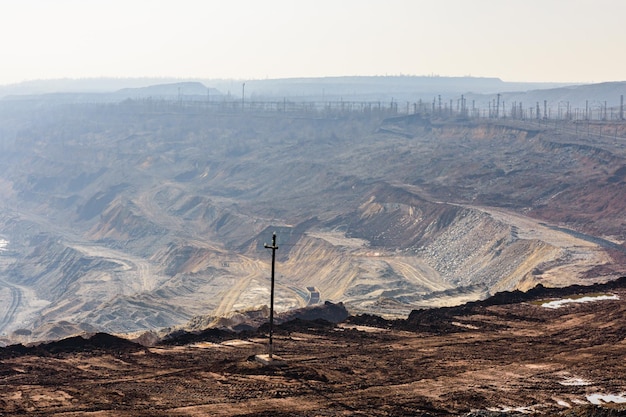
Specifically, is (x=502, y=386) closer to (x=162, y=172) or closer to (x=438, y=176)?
(x=438, y=176)

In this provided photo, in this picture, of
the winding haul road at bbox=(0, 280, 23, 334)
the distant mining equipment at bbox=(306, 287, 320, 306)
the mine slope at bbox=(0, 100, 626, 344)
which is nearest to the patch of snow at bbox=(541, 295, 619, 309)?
the mine slope at bbox=(0, 100, 626, 344)

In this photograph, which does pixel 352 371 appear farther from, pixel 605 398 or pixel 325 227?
pixel 325 227

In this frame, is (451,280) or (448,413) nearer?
(448,413)

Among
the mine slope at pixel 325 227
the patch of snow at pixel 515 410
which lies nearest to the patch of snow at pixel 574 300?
the mine slope at pixel 325 227

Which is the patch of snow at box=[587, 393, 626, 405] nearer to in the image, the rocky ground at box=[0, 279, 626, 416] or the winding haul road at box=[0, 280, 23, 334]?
the rocky ground at box=[0, 279, 626, 416]

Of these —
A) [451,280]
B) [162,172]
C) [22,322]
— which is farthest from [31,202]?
[451,280]

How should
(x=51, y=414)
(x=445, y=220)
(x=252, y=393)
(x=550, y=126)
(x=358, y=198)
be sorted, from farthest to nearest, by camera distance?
(x=550, y=126), (x=358, y=198), (x=445, y=220), (x=252, y=393), (x=51, y=414)

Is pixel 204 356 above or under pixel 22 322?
above
